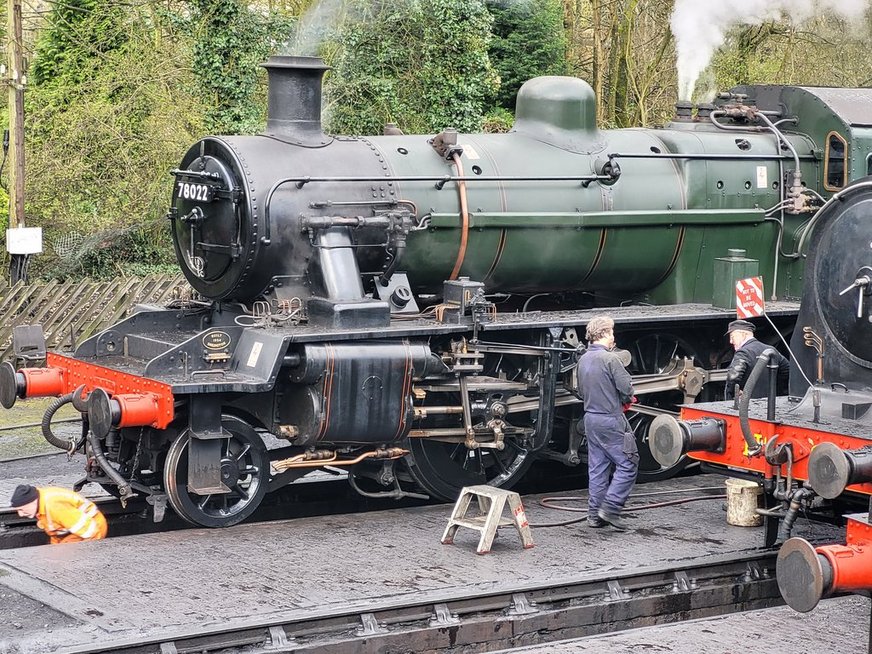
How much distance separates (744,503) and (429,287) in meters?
2.87

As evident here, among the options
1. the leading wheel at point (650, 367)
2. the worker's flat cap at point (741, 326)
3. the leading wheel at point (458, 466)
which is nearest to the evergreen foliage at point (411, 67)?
the leading wheel at point (650, 367)

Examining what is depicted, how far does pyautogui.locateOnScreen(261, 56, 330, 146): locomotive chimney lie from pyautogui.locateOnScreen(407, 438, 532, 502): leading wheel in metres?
2.39

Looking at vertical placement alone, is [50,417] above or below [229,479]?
above

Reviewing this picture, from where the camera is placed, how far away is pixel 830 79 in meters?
22.9

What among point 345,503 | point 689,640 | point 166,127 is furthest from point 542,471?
point 166,127

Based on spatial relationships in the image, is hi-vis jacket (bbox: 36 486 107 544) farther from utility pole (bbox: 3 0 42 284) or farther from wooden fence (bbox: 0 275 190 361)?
utility pole (bbox: 3 0 42 284)

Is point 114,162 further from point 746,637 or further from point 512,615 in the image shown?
point 746,637

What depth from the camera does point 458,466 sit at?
31.4 feet

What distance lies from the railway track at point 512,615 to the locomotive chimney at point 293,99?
3.80 meters

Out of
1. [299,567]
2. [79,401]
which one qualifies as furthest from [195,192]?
[299,567]

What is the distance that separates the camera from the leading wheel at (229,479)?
27.2 feet

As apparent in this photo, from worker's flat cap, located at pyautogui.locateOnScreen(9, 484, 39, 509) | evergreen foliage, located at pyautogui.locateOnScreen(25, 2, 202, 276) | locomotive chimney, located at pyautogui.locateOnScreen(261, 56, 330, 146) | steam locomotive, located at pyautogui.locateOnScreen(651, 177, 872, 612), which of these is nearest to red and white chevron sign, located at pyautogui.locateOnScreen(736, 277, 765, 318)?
steam locomotive, located at pyautogui.locateOnScreen(651, 177, 872, 612)

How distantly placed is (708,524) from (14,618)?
4730 mm

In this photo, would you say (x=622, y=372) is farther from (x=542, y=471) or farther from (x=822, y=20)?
(x=822, y=20)
